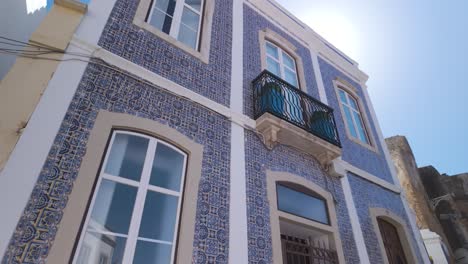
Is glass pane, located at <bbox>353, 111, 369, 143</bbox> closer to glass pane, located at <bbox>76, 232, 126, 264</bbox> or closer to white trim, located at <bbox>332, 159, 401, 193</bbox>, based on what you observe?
white trim, located at <bbox>332, 159, 401, 193</bbox>

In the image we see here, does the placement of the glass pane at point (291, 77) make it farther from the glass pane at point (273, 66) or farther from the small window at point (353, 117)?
the small window at point (353, 117)

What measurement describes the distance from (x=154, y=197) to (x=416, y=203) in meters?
12.9

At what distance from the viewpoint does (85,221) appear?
2.72 metres

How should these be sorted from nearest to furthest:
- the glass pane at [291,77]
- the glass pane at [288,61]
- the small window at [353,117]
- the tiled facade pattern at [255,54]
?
the tiled facade pattern at [255,54] < the glass pane at [291,77] < the glass pane at [288,61] < the small window at [353,117]

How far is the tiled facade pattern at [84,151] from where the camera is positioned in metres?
2.46

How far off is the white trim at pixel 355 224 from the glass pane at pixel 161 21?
4.17 meters

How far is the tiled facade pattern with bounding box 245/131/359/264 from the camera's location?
3.78 meters

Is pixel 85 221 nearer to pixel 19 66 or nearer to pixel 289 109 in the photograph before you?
pixel 19 66

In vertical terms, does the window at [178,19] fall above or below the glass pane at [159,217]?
above

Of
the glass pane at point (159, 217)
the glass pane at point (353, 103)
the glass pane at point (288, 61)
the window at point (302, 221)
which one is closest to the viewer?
the glass pane at point (159, 217)

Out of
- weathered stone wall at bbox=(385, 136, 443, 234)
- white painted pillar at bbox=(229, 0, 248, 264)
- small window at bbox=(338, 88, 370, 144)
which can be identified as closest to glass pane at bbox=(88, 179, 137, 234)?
white painted pillar at bbox=(229, 0, 248, 264)

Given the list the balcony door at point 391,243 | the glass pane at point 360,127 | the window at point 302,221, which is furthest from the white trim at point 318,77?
the balcony door at point 391,243

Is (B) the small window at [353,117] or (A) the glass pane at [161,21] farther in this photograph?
(B) the small window at [353,117]

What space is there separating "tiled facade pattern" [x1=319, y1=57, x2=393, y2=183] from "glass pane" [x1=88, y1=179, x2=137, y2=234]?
4.60m
